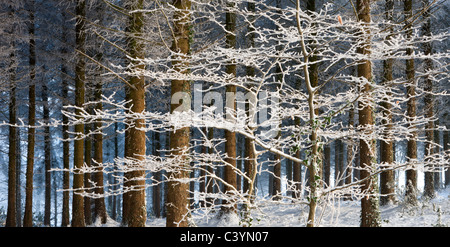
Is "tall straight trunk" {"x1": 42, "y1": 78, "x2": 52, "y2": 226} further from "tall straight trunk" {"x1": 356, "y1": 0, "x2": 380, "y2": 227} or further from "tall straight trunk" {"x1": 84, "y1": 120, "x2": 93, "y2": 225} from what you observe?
"tall straight trunk" {"x1": 356, "y1": 0, "x2": 380, "y2": 227}

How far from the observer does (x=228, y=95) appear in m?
11.7

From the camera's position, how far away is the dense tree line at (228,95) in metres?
4.55

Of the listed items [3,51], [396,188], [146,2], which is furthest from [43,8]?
[396,188]

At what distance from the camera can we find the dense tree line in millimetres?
4551

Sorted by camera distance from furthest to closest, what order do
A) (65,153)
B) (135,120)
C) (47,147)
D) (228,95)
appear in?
(47,147) < (65,153) < (228,95) < (135,120)

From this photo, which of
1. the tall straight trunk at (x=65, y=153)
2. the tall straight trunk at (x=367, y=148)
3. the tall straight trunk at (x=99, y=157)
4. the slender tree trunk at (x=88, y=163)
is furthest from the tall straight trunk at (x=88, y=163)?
the tall straight trunk at (x=367, y=148)

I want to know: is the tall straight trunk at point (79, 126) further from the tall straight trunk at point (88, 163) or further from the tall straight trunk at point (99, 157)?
the tall straight trunk at point (88, 163)

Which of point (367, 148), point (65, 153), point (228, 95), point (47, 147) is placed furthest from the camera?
point (47, 147)

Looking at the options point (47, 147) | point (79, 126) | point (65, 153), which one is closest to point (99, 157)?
point (79, 126)

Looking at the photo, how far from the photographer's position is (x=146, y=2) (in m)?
9.30

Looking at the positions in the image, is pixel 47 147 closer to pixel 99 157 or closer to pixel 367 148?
pixel 99 157
